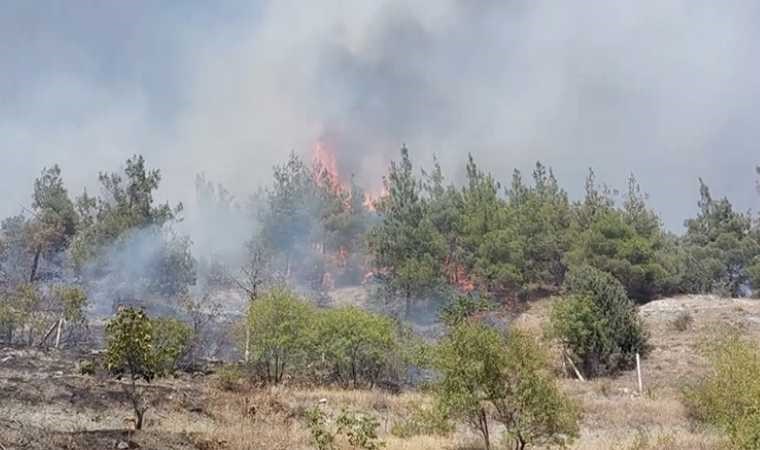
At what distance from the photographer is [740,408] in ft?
67.7

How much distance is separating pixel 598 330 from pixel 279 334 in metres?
19.6

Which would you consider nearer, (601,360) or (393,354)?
(393,354)

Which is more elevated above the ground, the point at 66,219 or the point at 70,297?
the point at 66,219

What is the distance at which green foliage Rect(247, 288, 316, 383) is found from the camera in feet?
114

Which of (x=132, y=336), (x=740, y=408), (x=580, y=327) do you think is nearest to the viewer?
(x=132, y=336)

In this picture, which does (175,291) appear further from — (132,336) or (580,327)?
(132,336)

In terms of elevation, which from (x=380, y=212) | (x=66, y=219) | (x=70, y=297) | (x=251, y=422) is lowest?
(x=251, y=422)

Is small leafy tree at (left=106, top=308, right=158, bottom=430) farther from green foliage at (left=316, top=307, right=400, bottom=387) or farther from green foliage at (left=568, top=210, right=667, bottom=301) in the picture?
green foliage at (left=568, top=210, right=667, bottom=301)

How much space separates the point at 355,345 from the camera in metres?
35.9

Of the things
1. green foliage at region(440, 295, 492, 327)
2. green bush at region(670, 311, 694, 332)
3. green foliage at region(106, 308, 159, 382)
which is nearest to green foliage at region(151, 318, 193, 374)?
green foliage at region(106, 308, 159, 382)

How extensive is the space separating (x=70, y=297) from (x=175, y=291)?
1832cm

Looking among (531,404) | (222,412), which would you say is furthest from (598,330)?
(222,412)

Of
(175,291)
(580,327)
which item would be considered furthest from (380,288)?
(580,327)

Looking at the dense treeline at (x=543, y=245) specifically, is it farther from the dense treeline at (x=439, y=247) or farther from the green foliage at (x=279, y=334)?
the green foliage at (x=279, y=334)
